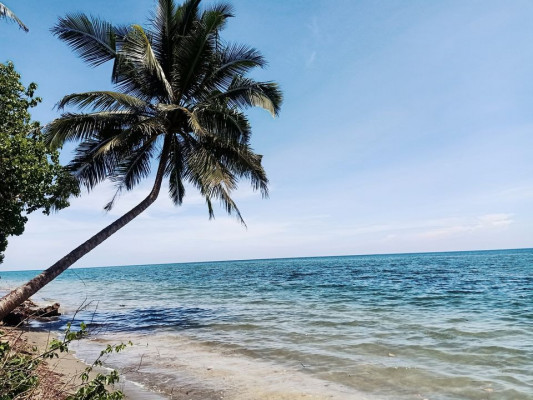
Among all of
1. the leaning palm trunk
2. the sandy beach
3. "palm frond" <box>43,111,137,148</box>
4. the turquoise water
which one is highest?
"palm frond" <box>43,111,137,148</box>

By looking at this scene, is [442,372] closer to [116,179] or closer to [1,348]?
[1,348]

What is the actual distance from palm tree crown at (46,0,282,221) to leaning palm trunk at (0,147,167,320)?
0.97 meters

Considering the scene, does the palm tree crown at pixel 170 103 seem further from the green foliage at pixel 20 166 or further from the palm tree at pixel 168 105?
the green foliage at pixel 20 166

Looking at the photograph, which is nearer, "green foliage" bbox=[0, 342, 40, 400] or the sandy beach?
"green foliage" bbox=[0, 342, 40, 400]

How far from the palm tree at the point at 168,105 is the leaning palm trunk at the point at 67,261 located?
45mm

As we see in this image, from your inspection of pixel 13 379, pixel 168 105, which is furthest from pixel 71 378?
pixel 168 105

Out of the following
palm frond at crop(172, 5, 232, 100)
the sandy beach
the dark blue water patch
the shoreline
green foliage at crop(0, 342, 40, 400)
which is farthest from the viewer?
the dark blue water patch

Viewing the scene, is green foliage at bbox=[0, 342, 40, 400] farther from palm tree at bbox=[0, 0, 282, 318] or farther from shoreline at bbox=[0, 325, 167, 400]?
palm tree at bbox=[0, 0, 282, 318]

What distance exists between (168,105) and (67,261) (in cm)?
471

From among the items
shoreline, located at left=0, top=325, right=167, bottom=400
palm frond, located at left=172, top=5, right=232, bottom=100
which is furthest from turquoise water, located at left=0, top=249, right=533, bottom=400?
palm frond, located at left=172, top=5, right=232, bottom=100

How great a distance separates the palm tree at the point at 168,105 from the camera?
402 inches

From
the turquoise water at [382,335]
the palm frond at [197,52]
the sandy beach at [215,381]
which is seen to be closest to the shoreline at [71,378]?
the sandy beach at [215,381]

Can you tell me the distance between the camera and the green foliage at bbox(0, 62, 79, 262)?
6539 millimetres

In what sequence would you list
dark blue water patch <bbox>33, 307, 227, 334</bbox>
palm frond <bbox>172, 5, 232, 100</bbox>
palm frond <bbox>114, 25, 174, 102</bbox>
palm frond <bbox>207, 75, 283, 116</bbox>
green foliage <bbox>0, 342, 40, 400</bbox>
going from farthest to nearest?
dark blue water patch <bbox>33, 307, 227, 334</bbox>
palm frond <bbox>207, 75, 283, 116</bbox>
palm frond <bbox>172, 5, 232, 100</bbox>
palm frond <bbox>114, 25, 174, 102</bbox>
green foliage <bbox>0, 342, 40, 400</bbox>
